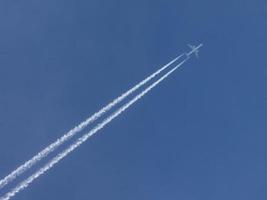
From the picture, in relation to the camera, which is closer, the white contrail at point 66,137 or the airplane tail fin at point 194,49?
the white contrail at point 66,137

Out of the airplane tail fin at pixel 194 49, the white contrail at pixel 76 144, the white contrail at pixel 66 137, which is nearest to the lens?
the white contrail at pixel 76 144

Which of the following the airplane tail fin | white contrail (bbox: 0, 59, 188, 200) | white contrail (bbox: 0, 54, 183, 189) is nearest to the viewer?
white contrail (bbox: 0, 59, 188, 200)

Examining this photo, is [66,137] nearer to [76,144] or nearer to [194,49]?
[76,144]

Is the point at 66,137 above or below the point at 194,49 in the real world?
below

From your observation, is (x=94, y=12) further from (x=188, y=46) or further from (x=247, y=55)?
(x=247, y=55)

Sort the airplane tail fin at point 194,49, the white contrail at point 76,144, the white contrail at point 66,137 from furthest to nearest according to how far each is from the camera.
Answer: the airplane tail fin at point 194,49
the white contrail at point 66,137
the white contrail at point 76,144

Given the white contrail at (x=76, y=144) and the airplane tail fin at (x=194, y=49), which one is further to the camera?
the airplane tail fin at (x=194, y=49)

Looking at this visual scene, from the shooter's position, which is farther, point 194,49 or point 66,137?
point 194,49

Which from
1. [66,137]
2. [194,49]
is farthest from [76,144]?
[194,49]

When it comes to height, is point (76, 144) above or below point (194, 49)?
below

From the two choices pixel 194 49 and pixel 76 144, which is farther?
pixel 194 49

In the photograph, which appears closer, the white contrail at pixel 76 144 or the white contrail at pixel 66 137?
the white contrail at pixel 76 144

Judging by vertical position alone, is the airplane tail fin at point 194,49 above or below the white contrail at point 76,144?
above

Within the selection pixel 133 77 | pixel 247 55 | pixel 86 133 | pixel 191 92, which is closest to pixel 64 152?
pixel 86 133
